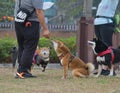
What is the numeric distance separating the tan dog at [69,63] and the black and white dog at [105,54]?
0.61 metres

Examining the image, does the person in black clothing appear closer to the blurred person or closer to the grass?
the grass

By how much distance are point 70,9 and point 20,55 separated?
29.9 m

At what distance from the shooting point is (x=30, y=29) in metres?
10.2

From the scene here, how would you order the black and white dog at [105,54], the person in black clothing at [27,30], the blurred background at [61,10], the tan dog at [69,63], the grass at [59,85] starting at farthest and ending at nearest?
the blurred background at [61,10] < the black and white dog at [105,54] < the tan dog at [69,63] < the person in black clothing at [27,30] < the grass at [59,85]

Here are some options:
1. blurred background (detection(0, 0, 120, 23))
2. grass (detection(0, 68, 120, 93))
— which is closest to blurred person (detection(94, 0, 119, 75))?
grass (detection(0, 68, 120, 93))

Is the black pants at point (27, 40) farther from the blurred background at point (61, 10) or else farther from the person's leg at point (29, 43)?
the blurred background at point (61, 10)

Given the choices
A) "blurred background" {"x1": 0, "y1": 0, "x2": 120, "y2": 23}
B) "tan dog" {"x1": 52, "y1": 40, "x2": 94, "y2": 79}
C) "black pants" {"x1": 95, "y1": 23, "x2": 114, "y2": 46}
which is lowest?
"blurred background" {"x1": 0, "y1": 0, "x2": 120, "y2": 23}

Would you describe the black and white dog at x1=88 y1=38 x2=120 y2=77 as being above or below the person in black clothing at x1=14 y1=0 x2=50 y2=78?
below

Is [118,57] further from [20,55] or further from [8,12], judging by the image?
[8,12]

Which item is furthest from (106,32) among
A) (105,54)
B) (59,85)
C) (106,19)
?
(59,85)

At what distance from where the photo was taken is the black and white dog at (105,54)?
10.9 m

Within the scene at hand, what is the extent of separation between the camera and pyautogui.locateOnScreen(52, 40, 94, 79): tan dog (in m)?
10.3

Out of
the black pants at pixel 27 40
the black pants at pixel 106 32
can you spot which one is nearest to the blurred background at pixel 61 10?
the black pants at pixel 106 32

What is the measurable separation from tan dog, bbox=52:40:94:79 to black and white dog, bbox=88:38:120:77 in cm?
61
